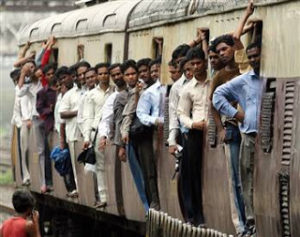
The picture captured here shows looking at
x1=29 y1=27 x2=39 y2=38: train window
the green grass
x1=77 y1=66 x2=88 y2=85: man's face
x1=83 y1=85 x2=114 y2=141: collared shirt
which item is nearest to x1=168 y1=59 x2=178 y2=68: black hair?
x1=83 y1=85 x2=114 y2=141: collared shirt

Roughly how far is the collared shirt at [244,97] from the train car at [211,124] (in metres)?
0.16

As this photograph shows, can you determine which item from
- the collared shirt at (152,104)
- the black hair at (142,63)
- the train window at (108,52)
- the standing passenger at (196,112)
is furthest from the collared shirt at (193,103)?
the train window at (108,52)

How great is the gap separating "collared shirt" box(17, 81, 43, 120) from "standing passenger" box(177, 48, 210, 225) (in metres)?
7.53

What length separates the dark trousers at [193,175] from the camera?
14.0 metres

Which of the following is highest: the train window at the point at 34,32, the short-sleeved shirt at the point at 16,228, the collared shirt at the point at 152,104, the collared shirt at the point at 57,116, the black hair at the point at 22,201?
the train window at the point at 34,32

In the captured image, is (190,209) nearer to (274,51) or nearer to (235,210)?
(235,210)

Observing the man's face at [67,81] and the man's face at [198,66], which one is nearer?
the man's face at [198,66]

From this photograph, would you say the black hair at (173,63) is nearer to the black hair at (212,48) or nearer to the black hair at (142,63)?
the black hair at (142,63)

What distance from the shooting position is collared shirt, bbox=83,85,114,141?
18047 millimetres

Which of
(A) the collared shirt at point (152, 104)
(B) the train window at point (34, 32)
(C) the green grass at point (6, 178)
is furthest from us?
(C) the green grass at point (6, 178)

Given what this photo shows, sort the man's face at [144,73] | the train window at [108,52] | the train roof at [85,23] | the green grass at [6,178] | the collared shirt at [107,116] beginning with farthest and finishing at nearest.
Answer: the green grass at [6,178] → the train window at [108,52] → the train roof at [85,23] → the collared shirt at [107,116] → the man's face at [144,73]

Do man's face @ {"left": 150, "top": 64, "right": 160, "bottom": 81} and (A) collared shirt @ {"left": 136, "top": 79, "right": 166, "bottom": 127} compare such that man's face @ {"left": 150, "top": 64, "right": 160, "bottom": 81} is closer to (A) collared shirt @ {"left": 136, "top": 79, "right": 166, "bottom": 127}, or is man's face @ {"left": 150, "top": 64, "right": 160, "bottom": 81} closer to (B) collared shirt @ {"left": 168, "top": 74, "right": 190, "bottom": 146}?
(A) collared shirt @ {"left": 136, "top": 79, "right": 166, "bottom": 127}

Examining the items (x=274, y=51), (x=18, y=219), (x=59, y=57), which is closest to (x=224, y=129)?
(x=274, y=51)

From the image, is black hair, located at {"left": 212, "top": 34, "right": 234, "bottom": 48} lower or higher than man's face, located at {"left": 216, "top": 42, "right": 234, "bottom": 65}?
higher
